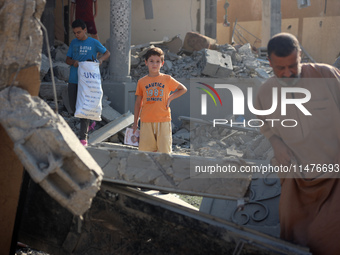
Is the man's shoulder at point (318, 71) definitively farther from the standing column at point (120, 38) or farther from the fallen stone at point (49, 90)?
the standing column at point (120, 38)

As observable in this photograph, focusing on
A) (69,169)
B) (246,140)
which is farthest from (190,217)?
(246,140)

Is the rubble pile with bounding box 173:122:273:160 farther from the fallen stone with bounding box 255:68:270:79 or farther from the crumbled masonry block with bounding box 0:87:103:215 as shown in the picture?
the crumbled masonry block with bounding box 0:87:103:215

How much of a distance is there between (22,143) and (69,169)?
266 millimetres

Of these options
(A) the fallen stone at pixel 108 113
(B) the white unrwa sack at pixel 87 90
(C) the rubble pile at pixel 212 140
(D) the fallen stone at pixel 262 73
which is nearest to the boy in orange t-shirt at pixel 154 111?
(B) the white unrwa sack at pixel 87 90

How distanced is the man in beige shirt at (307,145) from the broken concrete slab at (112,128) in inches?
186

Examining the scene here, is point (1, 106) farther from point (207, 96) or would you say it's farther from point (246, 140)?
point (207, 96)

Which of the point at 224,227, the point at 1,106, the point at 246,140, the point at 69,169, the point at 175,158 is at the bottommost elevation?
the point at 246,140

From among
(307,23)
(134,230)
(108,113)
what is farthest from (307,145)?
(307,23)

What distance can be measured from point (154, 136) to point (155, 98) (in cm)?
40

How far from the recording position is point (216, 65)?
33.9 ft

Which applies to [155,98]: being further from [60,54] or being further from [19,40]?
[60,54]

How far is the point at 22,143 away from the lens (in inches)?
97.8

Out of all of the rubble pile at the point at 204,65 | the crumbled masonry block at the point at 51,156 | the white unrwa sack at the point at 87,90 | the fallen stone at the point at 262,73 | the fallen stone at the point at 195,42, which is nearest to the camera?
the crumbled masonry block at the point at 51,156

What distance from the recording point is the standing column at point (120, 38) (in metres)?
8.99
